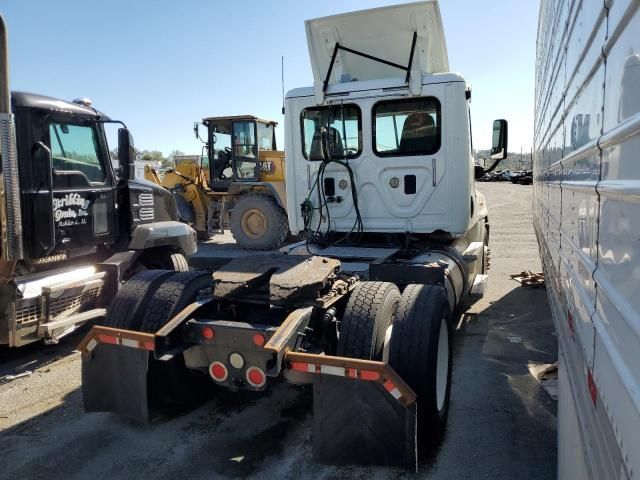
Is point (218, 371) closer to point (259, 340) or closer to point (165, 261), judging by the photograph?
point (259, 340)

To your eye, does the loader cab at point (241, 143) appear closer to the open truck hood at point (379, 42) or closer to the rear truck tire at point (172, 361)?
the open truck hood at point (379, 42)

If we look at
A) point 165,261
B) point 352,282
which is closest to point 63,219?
point 165,261

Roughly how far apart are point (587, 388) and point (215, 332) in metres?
2.13

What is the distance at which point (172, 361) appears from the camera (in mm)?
3719

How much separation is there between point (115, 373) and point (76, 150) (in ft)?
9.86

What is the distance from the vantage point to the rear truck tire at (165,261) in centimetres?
663

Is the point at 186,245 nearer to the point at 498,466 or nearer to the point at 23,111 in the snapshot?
the point at 23,111

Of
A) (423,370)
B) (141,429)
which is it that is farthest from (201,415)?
(423,370)

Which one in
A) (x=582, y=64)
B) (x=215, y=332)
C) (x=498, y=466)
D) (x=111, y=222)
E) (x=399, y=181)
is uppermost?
(x=582, y=64)

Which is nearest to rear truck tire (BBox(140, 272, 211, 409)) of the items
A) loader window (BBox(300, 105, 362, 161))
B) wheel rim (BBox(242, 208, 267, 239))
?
loader window (BBox(300, 105, 362, 161))

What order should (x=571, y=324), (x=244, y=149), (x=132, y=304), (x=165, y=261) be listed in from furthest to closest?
(x=244, y=149) → (x=165, y=261) → (x=132, y=304) → (x=571, y=324)

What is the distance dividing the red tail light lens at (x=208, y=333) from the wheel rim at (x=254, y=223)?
356 inches

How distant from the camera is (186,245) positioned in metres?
7.04

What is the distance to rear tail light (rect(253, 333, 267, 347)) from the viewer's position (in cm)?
308
